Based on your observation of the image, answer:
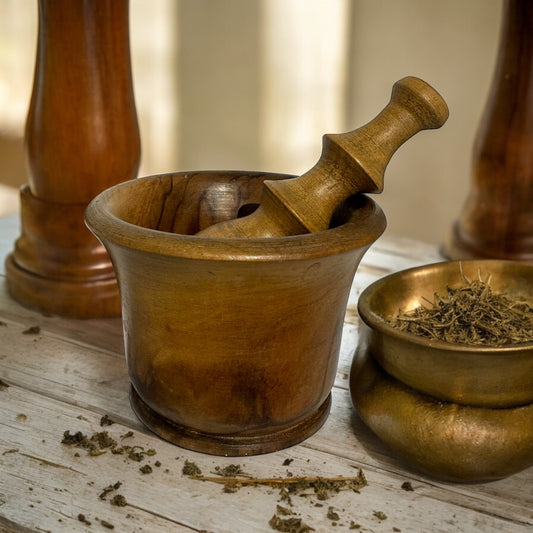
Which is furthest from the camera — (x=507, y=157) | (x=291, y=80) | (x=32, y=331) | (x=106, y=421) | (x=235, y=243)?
(x=291, y=80)

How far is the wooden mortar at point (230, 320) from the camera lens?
78 centimetres

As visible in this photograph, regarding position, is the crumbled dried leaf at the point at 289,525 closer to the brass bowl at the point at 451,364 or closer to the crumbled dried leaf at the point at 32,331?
the brass bowl at the point at 451,364

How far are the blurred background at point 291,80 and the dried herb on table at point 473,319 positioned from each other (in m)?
1.52

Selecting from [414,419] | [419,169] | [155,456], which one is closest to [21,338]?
[155,456]

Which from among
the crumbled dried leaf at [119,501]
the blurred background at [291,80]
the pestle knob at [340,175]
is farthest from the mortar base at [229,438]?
the blurred background at [291,80]

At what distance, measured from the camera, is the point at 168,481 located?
0.86 m

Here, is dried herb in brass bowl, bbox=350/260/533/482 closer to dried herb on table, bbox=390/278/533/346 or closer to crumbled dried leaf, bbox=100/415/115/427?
dried herb on table, bbox=390/278/533/346

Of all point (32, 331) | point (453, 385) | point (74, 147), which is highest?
A: point (74, 147)

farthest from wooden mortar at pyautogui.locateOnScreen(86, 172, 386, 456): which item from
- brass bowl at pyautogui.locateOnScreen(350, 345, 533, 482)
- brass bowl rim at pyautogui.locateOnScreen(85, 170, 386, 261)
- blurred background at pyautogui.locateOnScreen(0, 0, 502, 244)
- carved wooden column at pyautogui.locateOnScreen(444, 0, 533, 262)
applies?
blurred background at pyautogui.locateOnScreen(0, 0, 502, 244)

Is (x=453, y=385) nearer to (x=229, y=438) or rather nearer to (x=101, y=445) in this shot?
(x=229, y=438)

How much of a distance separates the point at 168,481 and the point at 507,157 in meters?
0.89

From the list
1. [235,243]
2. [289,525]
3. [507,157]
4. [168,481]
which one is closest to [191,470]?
[168,481]

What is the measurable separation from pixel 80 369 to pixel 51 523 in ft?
1.11

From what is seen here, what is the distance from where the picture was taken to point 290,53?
2.72 metres
